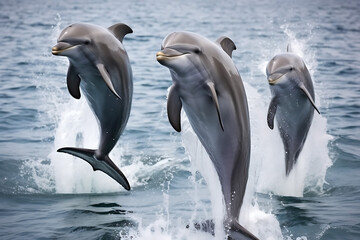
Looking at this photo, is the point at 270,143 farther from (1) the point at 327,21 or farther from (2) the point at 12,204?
(1) the point at 327,21

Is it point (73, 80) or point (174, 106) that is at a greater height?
point (73, 80)

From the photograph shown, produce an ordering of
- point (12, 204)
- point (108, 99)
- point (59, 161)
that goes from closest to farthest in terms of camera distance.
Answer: point (108, 99) < point (12, 204) < point (59, 161)

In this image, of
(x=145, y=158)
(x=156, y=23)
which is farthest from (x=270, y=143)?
(x=156, y=23)

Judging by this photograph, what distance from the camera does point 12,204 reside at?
10.9 metres

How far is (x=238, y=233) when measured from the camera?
7.72m

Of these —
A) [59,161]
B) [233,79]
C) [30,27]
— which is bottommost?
[59,161]

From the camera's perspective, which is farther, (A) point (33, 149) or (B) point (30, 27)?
(B) point (30, 27)

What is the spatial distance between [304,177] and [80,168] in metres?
3.94

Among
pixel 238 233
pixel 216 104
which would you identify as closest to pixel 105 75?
pixel 216 104

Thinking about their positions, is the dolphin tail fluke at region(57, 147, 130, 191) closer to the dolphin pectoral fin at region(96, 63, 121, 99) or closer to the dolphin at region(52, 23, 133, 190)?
the dolphin at region(52, 23, 133, 190)

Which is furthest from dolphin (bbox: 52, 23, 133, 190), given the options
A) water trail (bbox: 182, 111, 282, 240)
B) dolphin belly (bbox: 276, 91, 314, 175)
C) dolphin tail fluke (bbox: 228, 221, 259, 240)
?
dolphin belly (bbox: 276, 91, 314, 175)

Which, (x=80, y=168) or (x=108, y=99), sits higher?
(x=108, y=99)

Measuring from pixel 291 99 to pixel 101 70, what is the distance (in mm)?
3176

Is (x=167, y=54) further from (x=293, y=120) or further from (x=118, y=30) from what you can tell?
(x=293, y=120)
